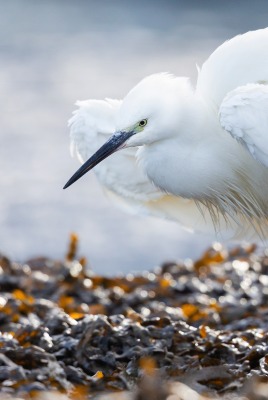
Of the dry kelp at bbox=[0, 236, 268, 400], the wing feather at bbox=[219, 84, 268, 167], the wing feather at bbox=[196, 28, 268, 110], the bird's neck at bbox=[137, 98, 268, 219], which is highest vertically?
the wing feather at bbox=[196, 28, 268, 110]

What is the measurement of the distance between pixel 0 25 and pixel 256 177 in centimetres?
1568

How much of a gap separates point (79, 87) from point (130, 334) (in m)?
10.7

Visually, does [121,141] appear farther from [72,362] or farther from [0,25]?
[0,25]

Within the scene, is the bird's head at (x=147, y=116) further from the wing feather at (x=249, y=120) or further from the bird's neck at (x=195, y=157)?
the wing feather at (x=249, y=120)

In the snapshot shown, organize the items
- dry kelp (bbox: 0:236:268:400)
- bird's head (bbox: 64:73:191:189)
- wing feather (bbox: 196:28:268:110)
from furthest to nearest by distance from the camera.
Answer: wing feather (bbox: 196:28:268:110), bird's head (bbox: 64:73:191:189), dry kelp (bbox: 0:236:268:400)

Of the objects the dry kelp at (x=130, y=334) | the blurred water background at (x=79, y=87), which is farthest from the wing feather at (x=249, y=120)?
the blurred water background at (x=79, y=87)

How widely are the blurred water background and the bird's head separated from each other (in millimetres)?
1467

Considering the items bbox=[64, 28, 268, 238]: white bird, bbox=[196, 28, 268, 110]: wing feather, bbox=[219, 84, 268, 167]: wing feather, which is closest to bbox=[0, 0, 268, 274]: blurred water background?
bbox=[64, 28, 268, 238]: white bird

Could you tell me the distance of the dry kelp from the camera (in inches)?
192

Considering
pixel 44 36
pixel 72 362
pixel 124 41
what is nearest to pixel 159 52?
pixel 124 41

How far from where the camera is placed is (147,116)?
18.1ft

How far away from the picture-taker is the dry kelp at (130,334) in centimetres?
488

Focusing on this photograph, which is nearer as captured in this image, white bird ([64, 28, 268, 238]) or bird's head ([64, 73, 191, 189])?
white bird ([64, 28, 268, 238])

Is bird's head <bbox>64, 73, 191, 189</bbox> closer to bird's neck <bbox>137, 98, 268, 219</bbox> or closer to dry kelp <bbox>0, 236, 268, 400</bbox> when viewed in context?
bird's neck <bbox>137, 98, 268, 219</bbox>
